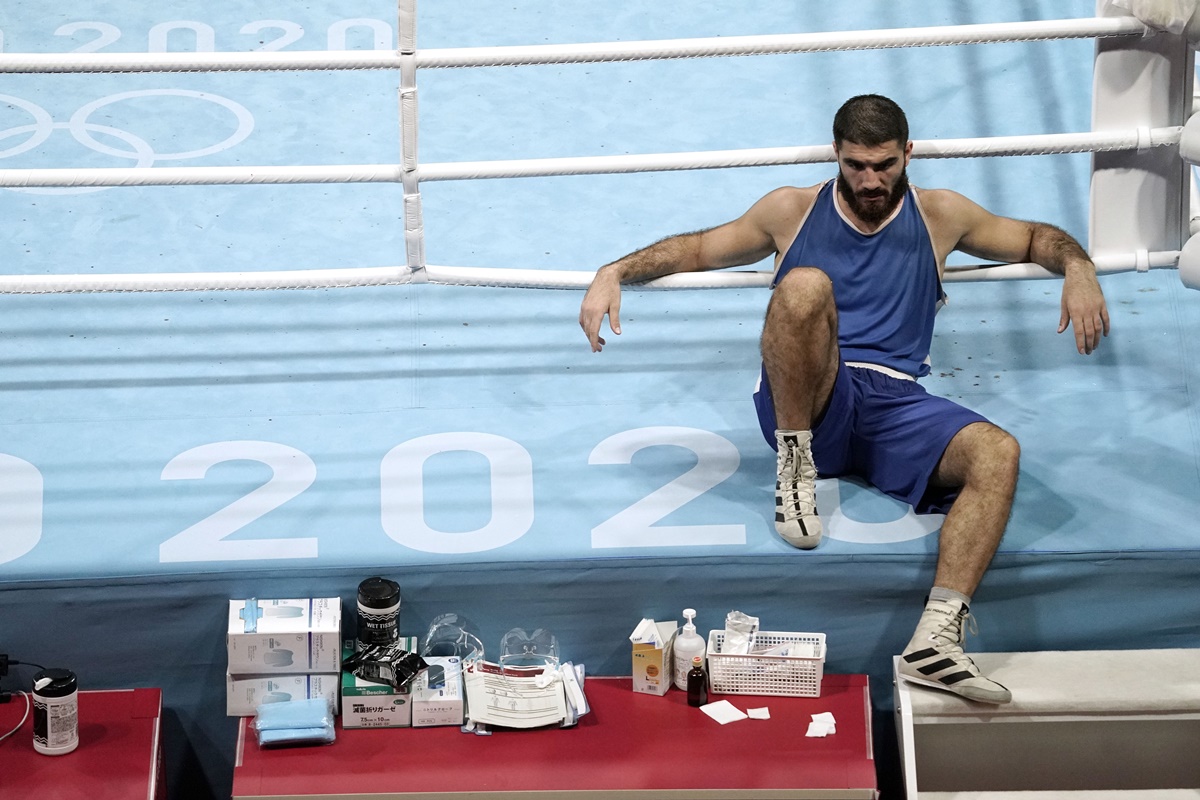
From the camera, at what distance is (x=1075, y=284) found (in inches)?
103

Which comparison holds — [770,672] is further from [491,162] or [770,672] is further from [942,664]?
A: [491,162]

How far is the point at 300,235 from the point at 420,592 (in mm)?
1281

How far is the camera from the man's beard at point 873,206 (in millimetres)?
2734

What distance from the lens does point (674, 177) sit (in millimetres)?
3762

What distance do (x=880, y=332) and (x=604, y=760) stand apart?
3.32ft

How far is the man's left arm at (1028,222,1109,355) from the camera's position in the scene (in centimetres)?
254

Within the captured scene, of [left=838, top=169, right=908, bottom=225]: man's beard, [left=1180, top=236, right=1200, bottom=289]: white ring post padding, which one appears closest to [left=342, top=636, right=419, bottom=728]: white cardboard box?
[left=838, top=169, right=908, bottom=225]: man's beard

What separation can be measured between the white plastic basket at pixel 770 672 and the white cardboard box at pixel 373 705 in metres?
0.56

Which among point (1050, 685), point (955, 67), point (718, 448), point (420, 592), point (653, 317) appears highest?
point (955, 67)

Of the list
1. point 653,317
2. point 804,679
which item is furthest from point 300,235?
point 804,679

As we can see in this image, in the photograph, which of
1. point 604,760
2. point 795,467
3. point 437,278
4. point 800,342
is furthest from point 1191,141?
point 604,760

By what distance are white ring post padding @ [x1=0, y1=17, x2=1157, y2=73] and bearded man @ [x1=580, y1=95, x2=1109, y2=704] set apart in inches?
6.1

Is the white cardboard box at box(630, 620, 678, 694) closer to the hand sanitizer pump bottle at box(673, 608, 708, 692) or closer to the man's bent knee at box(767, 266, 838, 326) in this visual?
the hand sanitizer pump bottle at box(673, 608, 708, 692)

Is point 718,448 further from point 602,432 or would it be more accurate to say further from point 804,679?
point 804,679
